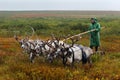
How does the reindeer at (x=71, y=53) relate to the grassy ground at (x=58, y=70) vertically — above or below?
above

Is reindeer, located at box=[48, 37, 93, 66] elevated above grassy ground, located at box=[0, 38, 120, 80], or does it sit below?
above

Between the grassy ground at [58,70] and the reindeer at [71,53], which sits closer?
the grassy ground at [58,70]

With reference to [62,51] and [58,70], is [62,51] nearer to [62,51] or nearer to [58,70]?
[62,51]

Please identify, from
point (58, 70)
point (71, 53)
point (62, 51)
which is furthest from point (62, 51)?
point (58, 70)

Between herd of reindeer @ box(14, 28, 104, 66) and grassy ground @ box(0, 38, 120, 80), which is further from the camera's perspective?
herd of reindeer @ box(14, 28, 104, 66)

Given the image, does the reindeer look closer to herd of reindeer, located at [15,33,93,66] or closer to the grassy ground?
herd of reindeer, located at [15,33,93,66]

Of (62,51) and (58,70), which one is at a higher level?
(62,51)

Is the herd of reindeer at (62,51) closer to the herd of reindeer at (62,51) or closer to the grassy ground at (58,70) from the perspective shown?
the herd of reindeer at (62,51)

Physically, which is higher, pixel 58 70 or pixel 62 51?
pixel 62 51

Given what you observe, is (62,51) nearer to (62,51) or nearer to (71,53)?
(62,51)

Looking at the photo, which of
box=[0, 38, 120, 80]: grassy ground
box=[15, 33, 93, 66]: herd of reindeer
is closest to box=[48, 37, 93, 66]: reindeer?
A: box=[15, 33, 93, 66]: herd of reindeer

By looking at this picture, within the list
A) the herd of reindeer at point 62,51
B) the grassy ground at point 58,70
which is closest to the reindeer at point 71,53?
the herd of reindeer at point 62,51

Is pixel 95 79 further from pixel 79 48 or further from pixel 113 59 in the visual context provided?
pixel 113 59

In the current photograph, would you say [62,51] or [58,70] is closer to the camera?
[58,70]
